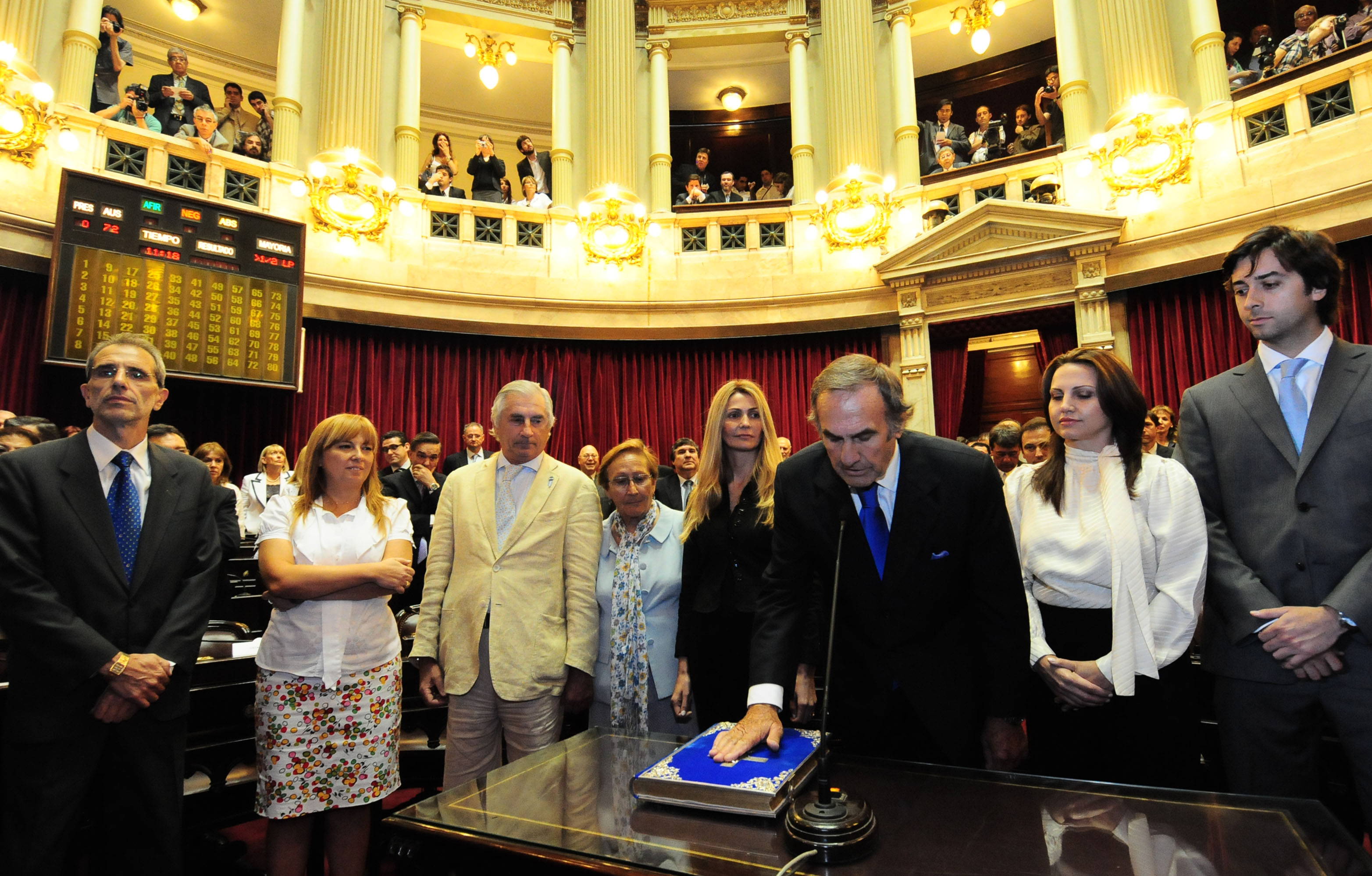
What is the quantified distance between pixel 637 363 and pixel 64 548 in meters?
6.30

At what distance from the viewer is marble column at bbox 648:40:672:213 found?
8.05 metres

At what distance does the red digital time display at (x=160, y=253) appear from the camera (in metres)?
5.63

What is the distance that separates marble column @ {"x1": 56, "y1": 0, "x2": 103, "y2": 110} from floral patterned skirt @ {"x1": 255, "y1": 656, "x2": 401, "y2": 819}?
256 inches

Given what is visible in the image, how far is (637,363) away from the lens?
7.89 m

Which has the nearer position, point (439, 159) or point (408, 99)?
point (408, 99)

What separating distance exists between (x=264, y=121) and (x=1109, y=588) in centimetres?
873

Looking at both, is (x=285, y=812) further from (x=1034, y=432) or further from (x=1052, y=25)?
(x=1052, y=25)

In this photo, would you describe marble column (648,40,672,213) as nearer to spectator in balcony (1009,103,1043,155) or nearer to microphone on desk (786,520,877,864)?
spectator in balcony (1009,103,1043,155)

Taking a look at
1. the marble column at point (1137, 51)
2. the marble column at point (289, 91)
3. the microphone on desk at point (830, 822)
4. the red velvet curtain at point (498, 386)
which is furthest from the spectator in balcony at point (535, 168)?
the microphone on desk at point (830, 822)

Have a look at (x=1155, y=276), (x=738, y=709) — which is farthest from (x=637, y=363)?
(x=738, y=709)

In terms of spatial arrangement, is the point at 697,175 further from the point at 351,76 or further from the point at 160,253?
the point at 160,253

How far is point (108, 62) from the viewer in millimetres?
6691

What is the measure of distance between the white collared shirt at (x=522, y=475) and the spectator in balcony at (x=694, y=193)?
21.0 ft

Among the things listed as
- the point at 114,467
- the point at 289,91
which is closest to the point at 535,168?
the point at 289,91
